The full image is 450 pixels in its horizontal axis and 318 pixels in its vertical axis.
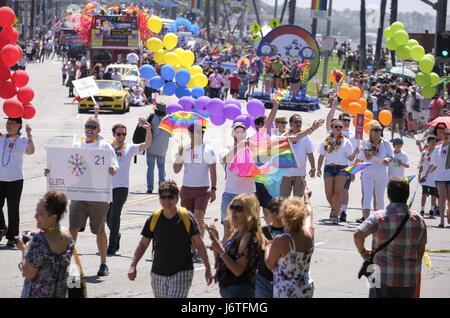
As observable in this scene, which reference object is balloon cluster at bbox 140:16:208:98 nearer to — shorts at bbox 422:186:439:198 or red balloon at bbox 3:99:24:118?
shorts at bbox 422:186:439:198

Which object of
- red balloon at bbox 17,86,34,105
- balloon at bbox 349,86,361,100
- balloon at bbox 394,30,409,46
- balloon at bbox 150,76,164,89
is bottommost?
red balloon at bbox 17,86,34,105

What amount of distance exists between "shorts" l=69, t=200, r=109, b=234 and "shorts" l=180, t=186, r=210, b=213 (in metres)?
1.30

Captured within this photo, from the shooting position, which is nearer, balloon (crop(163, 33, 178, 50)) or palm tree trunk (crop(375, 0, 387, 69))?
balloon (crop(163, 33, 178, 50))

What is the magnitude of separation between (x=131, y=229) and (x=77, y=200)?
3774 millimetres

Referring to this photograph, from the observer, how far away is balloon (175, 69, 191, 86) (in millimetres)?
20062

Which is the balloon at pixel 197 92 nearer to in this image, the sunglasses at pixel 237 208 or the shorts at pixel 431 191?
the shorts at pixel 431 191

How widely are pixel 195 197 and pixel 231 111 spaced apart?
3.30 meters

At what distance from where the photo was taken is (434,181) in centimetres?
1938

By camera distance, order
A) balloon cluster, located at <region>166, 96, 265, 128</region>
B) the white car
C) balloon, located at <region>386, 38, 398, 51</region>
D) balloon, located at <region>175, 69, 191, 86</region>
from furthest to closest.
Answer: the white car → balloon, located at <region>386, 38, 398, 51</region> → balloon, located at <region>175, 69, 191, 86</region> → balloon cluster, located at <region>166, 96, 265, 128</region>

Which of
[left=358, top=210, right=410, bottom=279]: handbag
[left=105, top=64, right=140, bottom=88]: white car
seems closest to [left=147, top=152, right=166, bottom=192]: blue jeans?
[left=358, top=210, right=410, bottom=279]: handbag

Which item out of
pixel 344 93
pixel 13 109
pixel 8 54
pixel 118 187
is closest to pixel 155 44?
pixel 344 93

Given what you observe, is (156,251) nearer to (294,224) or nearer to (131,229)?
(294,224)

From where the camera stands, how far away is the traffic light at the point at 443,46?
107 ft
